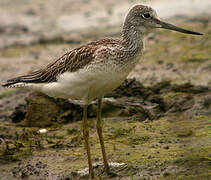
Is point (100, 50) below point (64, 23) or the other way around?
below

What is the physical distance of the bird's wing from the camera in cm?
697

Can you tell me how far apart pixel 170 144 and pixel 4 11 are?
41.0 ft

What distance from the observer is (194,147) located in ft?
23.4

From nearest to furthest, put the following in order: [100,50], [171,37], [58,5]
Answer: [100,50] → [171,37] → [58,5]

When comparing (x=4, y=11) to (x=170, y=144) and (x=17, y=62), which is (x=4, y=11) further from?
(x=170, y=144)

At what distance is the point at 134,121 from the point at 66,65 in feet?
7.89

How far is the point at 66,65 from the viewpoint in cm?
727

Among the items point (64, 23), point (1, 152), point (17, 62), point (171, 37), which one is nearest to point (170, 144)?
point (1, 152)

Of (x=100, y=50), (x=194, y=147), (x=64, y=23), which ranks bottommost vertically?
(x=194, y=147)

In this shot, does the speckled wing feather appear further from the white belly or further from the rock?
the rock

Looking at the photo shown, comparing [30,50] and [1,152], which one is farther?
[30,50]

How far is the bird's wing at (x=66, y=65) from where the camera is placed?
6969mm

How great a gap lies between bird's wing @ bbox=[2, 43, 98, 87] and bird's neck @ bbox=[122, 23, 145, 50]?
0.46 metres

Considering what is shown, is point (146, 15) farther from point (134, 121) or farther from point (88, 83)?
point (134, 121)
